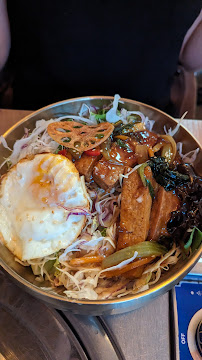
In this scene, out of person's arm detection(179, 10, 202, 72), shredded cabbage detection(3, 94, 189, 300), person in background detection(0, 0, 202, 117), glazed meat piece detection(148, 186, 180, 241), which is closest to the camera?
shredded cabbage detection(3, 94, 189, 300)

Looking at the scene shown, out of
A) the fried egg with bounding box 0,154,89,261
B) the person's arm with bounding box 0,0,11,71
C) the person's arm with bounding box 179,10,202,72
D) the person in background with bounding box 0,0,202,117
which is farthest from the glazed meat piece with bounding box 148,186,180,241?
the person's arm with bounding box 0,0,11,71

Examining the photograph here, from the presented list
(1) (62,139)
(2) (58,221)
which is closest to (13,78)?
(1) (62,139)

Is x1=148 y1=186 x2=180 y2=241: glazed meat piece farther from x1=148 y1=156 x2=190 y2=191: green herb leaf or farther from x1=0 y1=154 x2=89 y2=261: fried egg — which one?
x1=0 y1=154 x2=89 y2=261: fried egg

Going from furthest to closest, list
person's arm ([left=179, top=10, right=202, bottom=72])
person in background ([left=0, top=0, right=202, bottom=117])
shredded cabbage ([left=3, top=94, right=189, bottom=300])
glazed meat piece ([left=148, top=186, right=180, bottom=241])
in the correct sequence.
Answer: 1. person's arm ([left=179, top=10, right=202, bottom=72])
2. person in background ([left=0, top=0, right=202, bottom=117])
3. glazed meat piece ([left=148, top=186, right=180, bottom=241])
4. shredded cabbage ([left=3, top=94, right=189, bottom=300])

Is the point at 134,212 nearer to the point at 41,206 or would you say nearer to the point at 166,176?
the point at 166,176

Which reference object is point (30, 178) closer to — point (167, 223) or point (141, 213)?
point (141, 213)

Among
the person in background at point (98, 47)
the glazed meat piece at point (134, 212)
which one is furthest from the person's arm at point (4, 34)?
the glazed meat piece at point (134, 212)
